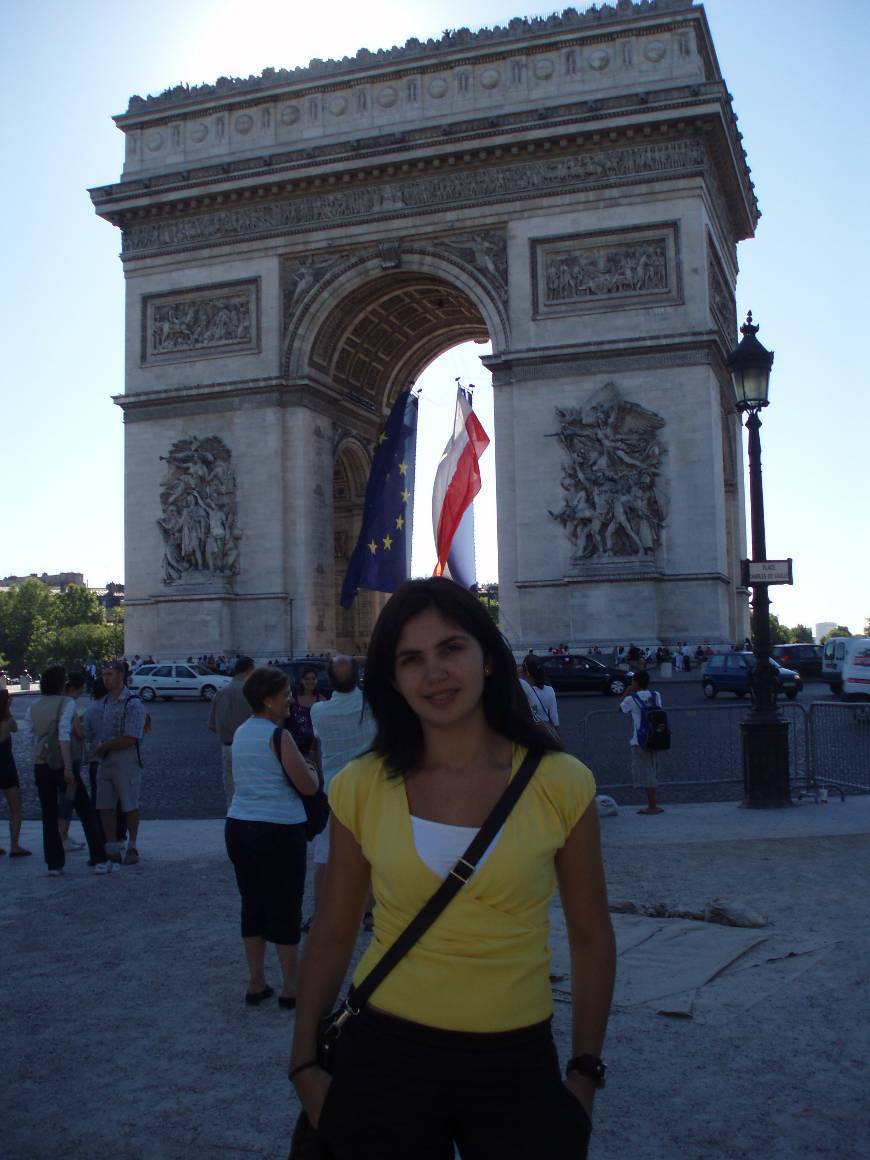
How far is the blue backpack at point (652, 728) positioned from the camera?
394 inches

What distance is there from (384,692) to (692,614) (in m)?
24.3

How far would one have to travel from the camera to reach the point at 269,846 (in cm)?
498

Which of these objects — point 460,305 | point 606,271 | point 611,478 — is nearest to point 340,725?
point 611,478

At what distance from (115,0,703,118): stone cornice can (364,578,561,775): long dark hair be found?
91.3 ft

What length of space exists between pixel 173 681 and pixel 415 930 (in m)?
26.7

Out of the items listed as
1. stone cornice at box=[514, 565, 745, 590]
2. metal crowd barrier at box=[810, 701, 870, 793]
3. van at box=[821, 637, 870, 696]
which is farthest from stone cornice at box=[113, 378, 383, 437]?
metal crowd barrier at box=[810, 701, 870, 793]

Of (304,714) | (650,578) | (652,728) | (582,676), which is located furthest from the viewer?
(650,578)

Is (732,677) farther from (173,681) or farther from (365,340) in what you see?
(365,340)

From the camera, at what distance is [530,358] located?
27422mm

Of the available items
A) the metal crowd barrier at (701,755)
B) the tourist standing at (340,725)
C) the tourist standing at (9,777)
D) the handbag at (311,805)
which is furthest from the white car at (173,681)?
the handbag at (311,805)

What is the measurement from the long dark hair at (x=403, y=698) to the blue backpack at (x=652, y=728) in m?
7.78

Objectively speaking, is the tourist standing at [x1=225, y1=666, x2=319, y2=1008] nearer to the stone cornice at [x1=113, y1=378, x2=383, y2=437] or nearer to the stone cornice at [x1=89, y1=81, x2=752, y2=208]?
the stone cornice at [x1=89, y1=81, x2=752, y2=208]

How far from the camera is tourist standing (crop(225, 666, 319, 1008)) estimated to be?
495cm

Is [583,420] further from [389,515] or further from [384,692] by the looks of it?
[384,692]
